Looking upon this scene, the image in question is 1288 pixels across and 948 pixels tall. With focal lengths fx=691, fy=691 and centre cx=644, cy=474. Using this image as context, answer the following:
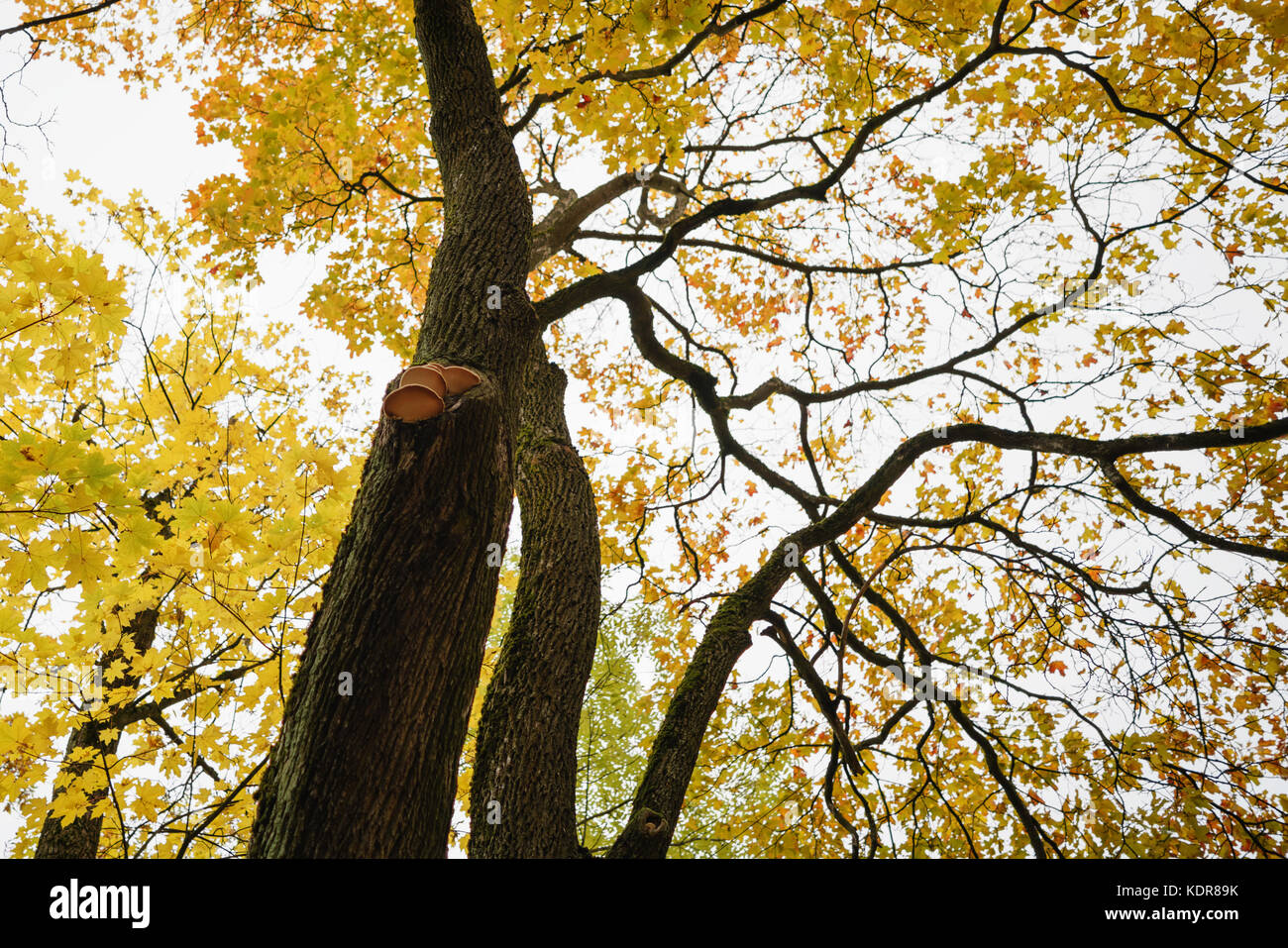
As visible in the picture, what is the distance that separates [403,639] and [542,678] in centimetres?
131

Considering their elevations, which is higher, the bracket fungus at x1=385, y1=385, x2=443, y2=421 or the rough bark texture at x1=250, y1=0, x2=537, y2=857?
the bracket fungus at x1=385, y1=385, x2=443, y2=421

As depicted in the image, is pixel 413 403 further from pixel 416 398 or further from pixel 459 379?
pixel 459 379
